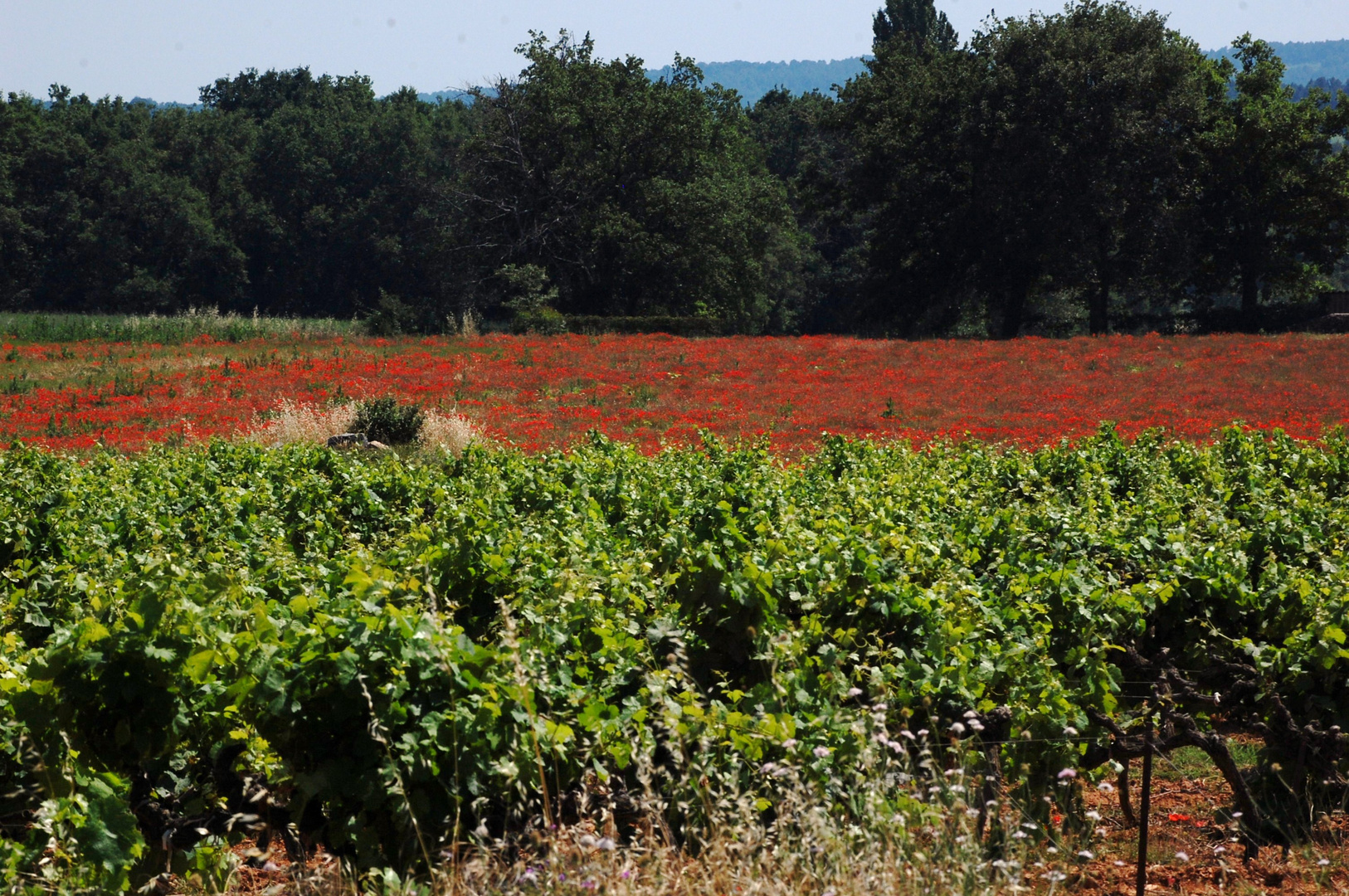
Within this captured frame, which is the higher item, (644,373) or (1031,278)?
(1031,278)

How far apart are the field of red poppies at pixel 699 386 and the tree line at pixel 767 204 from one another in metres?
8.60

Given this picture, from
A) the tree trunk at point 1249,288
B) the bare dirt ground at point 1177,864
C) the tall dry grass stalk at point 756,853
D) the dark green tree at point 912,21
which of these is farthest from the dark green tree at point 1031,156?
the tall dry grass stalk at point 756,853

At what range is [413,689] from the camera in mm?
3711

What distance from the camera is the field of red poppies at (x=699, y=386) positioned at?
60.2 feet

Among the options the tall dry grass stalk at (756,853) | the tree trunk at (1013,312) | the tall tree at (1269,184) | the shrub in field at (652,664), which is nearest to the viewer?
the tall dry grass stalk at (756,853)

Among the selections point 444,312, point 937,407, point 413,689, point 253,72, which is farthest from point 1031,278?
point 253,72

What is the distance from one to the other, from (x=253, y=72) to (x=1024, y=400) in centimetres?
7927

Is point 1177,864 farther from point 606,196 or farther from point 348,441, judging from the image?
point 606,196

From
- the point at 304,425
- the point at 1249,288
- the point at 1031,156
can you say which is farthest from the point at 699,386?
the point at 1249,288

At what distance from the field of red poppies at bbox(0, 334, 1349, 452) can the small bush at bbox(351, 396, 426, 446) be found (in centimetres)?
146

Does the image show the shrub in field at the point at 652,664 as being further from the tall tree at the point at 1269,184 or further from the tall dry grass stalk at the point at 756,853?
the tall tree at the point at 1269,184

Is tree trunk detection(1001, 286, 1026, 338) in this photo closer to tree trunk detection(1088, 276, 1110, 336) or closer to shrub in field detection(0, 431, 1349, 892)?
tree trunk detection(1088, 276, 1110, 336)

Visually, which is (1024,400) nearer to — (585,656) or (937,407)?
(937,407)

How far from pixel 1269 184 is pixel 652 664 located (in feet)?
137
